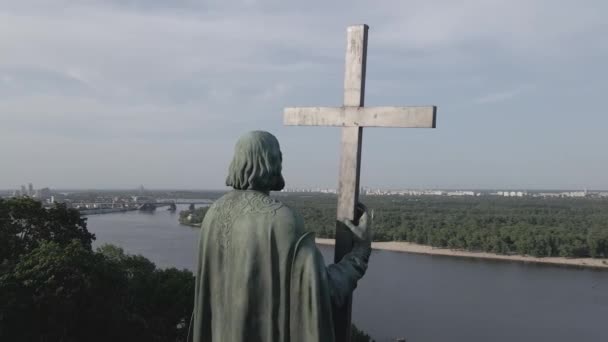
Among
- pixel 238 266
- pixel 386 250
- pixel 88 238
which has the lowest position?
pixel 386 250

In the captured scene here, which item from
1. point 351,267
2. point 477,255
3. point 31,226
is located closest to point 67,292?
point 31,226

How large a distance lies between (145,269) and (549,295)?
20595 millimetres

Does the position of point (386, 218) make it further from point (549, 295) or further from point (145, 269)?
point (145, 269)

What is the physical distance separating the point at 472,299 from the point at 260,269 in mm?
24853

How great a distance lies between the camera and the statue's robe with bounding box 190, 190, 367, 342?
1.97 m

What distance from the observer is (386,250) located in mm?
46656

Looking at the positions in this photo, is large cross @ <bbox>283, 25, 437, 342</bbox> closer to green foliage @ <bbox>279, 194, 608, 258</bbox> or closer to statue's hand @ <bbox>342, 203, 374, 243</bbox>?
statue's hand @ <bbox>342, 203, 374, 243</bbox>

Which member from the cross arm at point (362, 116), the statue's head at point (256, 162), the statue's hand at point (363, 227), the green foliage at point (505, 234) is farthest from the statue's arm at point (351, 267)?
the green foliage at point (505, 234)

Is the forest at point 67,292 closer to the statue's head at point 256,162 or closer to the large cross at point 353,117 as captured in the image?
the large cross at point 353,117

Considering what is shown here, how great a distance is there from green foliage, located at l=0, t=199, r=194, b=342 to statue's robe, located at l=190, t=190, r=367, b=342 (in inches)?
301

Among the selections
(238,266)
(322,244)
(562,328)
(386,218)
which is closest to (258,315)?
(238,266)

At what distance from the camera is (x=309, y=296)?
1960mm

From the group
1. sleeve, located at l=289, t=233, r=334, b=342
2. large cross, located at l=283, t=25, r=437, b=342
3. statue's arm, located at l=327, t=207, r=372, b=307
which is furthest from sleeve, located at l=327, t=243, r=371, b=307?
large cross, located at l=283, t=25, r=437, b=342

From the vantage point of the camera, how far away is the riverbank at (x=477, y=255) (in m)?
40.1
